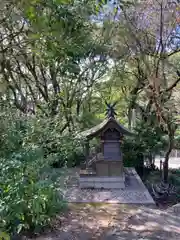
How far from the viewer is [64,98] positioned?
32.9ft

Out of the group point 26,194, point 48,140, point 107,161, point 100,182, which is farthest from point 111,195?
point 26,194

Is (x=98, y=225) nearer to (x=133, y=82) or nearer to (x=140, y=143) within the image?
(x=140, y=143)

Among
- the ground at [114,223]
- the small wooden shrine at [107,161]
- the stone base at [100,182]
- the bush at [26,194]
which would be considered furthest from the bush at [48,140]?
the stone base at [100,182]

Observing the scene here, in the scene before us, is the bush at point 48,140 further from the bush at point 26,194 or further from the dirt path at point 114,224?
the dirt path at point 114,224

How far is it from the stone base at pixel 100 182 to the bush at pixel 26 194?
2917mm

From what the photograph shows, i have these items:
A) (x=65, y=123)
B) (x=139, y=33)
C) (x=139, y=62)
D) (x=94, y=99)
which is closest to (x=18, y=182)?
(x=65, y=123)

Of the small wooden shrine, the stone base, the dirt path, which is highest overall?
the small wooden shrine

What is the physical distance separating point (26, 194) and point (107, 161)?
394 centimetres

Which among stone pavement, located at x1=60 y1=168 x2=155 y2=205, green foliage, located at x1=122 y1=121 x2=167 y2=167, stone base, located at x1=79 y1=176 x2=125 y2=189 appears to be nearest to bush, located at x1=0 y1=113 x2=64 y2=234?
stone pavement, located at x1=60 y1=168 x2=155 y2=205

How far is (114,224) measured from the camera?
4512 mm

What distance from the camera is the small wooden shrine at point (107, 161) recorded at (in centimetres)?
702

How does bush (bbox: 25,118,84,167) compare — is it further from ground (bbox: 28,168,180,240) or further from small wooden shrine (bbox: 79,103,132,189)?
small wooden shrine (bbox: 79,103,132,189)

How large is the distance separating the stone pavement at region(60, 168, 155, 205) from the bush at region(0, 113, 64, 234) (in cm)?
183

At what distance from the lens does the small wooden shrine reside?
702cm
